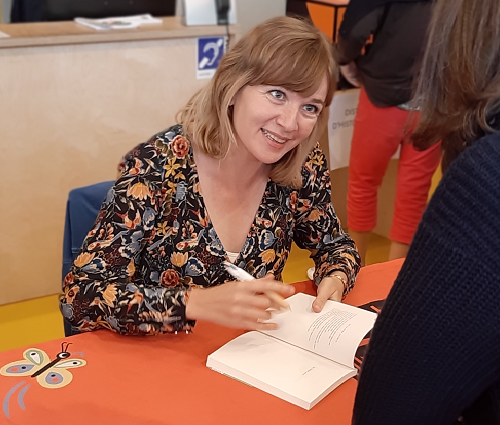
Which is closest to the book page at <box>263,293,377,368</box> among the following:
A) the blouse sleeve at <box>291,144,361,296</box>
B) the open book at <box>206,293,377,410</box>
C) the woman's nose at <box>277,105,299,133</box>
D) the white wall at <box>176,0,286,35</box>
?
the open book at <box>206,293,377,410</box>

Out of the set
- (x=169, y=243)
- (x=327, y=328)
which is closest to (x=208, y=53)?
(x=169, y=243)

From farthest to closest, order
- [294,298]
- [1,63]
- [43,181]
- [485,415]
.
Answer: [43,181] < [1,63] < [294,298] < [485,415]

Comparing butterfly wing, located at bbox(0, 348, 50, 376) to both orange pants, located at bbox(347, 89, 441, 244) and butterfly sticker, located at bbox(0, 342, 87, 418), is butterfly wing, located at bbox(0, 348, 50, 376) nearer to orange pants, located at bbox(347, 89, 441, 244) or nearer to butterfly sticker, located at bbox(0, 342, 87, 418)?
butterfly sticker, located at bbox(0, 342, 87, 418)

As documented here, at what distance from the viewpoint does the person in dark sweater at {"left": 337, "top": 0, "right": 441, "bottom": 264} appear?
2.49m

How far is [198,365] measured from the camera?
1.17m

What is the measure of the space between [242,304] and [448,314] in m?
0.55

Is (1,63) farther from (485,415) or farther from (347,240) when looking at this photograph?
(485,415)

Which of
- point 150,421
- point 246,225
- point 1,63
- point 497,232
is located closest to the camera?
point 497,232

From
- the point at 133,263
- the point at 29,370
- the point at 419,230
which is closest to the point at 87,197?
the point at 133,263

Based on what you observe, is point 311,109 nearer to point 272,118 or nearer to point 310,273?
point 272,118

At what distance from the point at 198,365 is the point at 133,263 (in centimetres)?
33

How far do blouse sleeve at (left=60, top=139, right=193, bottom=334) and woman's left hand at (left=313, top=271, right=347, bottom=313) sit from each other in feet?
0.89

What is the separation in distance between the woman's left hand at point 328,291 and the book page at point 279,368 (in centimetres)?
14

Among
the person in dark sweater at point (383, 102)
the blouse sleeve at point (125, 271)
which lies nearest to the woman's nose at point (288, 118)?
the blouse sleeve at point (125, 271)
